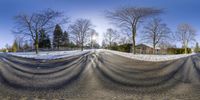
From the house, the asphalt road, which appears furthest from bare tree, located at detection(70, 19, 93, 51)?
the asphalt road

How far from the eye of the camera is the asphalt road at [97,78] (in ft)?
11.1

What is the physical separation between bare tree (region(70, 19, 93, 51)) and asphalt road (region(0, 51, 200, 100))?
2292 cm

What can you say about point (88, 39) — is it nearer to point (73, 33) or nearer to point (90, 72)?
point (73, 33)

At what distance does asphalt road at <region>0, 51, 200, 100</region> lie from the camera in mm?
3369

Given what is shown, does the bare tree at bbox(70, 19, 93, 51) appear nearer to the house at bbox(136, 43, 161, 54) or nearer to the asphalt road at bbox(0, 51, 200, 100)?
the house at bbox(136, 43, 161, 54)

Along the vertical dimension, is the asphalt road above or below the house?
below

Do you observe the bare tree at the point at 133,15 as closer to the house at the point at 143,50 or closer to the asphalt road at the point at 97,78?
the house at the point at 143,50

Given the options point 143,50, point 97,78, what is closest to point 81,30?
point 143,50

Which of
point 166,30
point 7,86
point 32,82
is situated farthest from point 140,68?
point 166,30

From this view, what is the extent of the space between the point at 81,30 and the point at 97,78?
24496 mm

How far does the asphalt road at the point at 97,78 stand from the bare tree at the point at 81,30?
22.9m

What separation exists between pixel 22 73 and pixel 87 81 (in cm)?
139

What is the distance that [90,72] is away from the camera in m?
3.88

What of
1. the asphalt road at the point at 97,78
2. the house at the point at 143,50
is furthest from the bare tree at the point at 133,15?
the asphalt road at the point at 97,78
